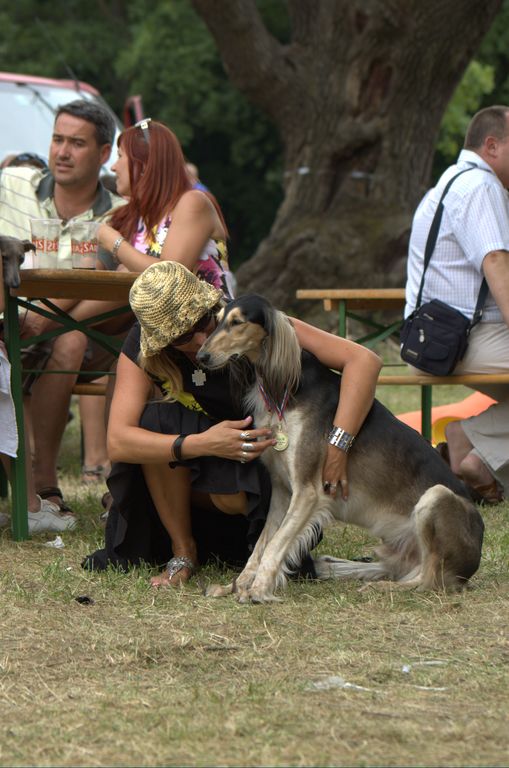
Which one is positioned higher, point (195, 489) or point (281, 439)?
point (281, 439)

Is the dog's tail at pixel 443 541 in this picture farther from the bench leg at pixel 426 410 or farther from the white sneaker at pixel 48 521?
the bench leg at pixel 426 410

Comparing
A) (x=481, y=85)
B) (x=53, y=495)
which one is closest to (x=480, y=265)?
(x=53, y=495)

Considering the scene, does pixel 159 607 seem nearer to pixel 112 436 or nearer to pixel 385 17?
pixel 112 436

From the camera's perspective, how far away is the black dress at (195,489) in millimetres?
4133

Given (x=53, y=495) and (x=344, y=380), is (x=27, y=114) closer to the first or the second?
(x=53, y=495)

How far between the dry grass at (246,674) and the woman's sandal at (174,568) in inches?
2.5

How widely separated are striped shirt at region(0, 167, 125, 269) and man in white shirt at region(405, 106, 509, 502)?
1571mm

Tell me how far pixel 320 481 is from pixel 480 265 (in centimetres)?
207

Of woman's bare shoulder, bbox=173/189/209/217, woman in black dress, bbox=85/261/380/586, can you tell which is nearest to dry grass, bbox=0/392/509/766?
woman in black dress, bbox=85/261/380/586

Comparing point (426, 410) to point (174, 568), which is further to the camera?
point (426, 410)

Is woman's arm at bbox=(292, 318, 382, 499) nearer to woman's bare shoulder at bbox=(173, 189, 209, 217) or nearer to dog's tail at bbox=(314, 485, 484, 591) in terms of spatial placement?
dog's tail at bbox=(314, 485, 484, 591)

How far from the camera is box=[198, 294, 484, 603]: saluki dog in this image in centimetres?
383

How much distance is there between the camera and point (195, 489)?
424 cm

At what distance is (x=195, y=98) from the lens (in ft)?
94.3
